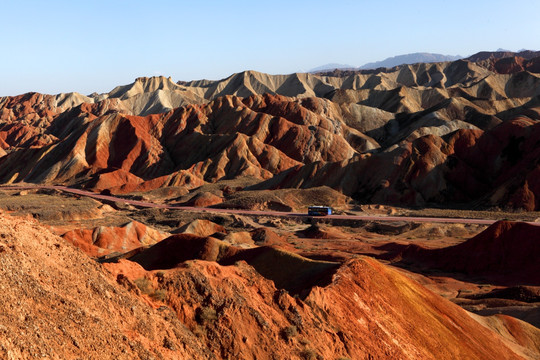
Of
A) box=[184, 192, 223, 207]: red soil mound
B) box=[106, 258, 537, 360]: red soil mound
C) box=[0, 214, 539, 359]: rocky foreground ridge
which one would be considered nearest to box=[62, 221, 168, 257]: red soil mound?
box=[0, 214, 539, 359]: rocky foreground ridge

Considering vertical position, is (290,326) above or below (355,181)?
above

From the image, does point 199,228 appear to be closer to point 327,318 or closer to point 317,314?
point 327,318

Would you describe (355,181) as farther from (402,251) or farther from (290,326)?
(290,326)

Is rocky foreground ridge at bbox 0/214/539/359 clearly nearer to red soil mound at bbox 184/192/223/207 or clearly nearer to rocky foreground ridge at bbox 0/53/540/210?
rocky foreground ridge at bbox 0/53/540/210

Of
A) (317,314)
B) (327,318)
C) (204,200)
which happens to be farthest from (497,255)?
(204,200)

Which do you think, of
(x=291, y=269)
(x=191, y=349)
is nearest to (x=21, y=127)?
(x=291, y=269)

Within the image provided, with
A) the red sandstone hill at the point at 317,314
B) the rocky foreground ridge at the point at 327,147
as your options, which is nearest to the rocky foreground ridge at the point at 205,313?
the red sandstone hill at the point at 317,314

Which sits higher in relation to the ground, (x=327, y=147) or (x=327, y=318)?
(x=327, y=318)
